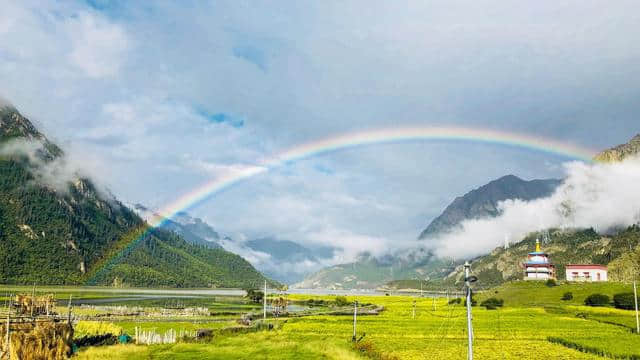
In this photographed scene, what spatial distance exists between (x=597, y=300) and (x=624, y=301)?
673cm

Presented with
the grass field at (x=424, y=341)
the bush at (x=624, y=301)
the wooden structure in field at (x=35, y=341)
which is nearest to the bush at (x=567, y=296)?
the bush at (x=624, y=301)

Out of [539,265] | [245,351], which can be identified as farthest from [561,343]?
[539,265]

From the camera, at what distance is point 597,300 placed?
116m

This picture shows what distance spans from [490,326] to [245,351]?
4220 cm

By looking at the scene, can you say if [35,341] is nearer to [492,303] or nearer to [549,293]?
[492,303]

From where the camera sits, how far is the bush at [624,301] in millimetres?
107938

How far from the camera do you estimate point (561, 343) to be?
59688 millimetres

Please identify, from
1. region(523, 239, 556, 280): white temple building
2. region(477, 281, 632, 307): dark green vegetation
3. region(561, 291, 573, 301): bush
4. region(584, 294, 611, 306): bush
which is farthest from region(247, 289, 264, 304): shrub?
region(584, 294, 611, 306): bush

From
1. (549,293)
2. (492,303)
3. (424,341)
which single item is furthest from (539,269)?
(424,341)

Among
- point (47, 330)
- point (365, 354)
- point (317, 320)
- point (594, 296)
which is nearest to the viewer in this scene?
point (47, 330)

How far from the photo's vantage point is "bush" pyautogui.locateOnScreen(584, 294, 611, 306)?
115 m

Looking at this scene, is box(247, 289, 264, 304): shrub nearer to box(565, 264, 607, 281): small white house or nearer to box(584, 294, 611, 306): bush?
box(584, 294, 611, 306): bush

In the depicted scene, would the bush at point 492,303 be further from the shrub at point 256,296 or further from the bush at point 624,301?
the shrub at point 256,296

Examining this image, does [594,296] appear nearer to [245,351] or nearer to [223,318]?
[223,318]
